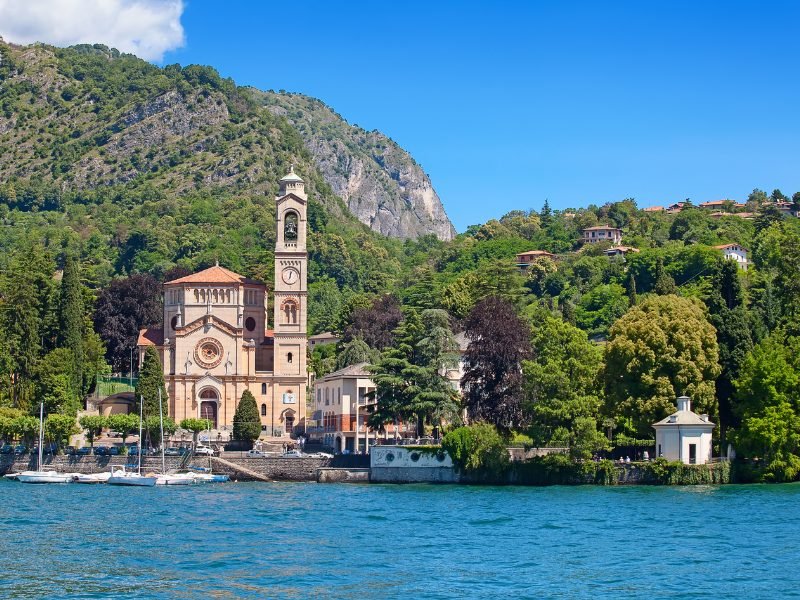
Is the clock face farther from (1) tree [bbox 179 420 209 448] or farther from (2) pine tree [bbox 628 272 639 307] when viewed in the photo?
(2) pine tree [bbox 628 272 639 307]

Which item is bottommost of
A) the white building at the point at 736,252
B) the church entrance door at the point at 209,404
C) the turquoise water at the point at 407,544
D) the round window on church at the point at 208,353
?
the turquoise water at the point at 407,544

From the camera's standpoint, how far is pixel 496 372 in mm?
81000

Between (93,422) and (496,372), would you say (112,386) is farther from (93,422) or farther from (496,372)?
(496,372)

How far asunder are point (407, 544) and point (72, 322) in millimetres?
51979

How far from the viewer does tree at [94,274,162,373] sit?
111 meters

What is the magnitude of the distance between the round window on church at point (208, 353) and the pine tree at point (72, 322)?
27.6 feet

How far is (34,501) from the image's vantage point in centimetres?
6531

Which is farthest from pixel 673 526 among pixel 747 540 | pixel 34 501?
pixel 34 501

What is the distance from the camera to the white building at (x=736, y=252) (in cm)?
14025

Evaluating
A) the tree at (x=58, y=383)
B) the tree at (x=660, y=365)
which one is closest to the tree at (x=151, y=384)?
the tree at (x=58, y=383)

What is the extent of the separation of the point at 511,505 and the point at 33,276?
47259 millimetres

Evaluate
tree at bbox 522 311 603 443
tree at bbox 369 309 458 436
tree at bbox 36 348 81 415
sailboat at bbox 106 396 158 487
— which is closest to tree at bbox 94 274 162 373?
tree at bbox 36 348 81 415

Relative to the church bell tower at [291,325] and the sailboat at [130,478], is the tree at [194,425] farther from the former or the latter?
the sailboat at [130,478]

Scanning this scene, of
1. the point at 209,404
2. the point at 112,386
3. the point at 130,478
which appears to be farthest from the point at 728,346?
the point at 112,386
